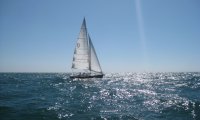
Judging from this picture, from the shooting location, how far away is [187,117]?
2027 centimetres

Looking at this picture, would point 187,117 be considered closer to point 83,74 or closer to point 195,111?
point 195,111

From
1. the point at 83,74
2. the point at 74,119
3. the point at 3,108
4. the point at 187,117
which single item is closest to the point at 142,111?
the point at 187,117

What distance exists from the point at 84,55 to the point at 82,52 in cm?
107

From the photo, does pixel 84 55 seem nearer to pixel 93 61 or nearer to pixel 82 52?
pixel 82 52

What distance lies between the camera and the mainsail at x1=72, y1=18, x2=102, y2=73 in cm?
7281

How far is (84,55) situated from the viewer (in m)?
73.9

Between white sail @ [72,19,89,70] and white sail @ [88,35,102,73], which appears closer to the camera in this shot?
white sail @ [72,19,89,70]

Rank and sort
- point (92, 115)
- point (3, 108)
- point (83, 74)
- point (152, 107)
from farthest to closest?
point (83, 74) → point (152, 107) → point (3, 108) → point (92, 115)

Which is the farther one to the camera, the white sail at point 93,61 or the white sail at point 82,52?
the white sail at point 93,61

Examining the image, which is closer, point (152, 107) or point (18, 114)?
point (18, 114)

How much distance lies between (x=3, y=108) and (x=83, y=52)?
52.7m

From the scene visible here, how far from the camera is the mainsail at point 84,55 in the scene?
72812 millimetres

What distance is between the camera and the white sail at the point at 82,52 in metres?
72.8

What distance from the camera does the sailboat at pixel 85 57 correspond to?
72812mm
